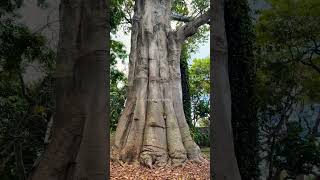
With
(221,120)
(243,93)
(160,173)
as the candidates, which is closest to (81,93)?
(221,120)

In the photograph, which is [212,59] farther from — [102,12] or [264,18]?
[264,18]

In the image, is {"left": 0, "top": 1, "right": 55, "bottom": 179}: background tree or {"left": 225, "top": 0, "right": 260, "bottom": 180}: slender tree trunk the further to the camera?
{"left": 225, "top": 0, "right": 260, "bottom": 180}: slender tree trunk

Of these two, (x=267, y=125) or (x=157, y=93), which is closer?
(x=267, y=125)

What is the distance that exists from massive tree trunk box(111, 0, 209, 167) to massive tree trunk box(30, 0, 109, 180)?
26.7 ft

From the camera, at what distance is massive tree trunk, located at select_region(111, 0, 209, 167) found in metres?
16.8

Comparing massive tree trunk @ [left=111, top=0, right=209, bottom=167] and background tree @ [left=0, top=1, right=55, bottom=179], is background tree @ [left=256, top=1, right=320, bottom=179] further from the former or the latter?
background tree @ [left=0, top=1, right=55, bottom=179]

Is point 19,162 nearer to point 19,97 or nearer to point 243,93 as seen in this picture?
point 19,97

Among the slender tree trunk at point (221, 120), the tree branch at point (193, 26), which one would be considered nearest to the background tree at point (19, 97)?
the slender tree trunk at point (221, 120)

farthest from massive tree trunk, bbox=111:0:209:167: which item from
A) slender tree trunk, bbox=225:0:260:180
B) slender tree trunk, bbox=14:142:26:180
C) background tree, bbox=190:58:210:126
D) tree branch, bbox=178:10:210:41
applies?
background tree, bbox=190:58:210:126

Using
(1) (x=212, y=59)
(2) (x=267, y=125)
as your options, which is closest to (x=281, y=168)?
(2) (x=267, y=125)

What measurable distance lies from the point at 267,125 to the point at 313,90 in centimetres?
291

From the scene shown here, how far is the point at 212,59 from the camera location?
9.43m

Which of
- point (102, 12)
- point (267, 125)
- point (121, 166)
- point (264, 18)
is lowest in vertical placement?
point (121, 166)

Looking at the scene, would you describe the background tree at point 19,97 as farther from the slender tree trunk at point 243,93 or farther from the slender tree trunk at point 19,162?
the slender tree trunk at point 243,93
